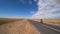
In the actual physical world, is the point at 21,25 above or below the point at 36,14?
below

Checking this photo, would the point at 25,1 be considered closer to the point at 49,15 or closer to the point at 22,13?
the point at 22,13

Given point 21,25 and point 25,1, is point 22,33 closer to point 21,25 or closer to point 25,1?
point 21,25

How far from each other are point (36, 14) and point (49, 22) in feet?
0.81

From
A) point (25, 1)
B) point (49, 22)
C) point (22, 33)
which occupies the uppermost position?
point (25, 1)

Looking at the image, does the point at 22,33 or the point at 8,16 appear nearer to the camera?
the point at 22,33

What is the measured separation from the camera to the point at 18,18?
1.86 m

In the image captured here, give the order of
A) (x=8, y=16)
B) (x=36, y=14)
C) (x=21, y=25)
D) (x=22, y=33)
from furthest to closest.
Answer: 1. (x=36, y=14)
2. (x=8, y=16)
3. (x=21, y=25)
4. (x=22, y=33)

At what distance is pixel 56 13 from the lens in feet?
6.77

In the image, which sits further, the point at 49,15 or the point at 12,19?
the point at 49,15

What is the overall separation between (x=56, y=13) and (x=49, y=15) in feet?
0.41

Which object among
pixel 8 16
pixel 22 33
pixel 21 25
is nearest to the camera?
pixel 22 33

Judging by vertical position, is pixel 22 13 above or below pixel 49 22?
above

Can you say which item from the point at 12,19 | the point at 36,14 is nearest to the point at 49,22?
the point at 36,14

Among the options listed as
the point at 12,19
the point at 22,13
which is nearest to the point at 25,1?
the point at 22,13
